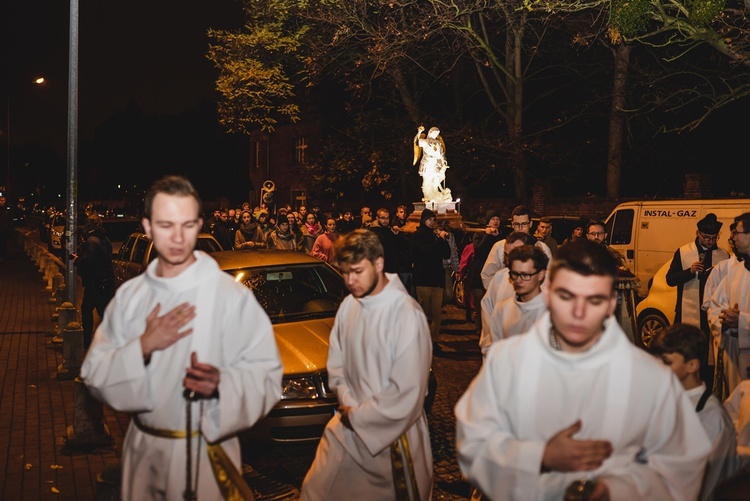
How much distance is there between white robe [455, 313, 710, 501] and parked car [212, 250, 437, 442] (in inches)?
158

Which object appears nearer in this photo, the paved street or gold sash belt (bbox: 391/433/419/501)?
gold sash belt (bbox: 391/433/419/501)

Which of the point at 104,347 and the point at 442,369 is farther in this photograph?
the point at 442,369

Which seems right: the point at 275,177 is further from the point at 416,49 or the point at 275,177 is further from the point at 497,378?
the point at 497,378

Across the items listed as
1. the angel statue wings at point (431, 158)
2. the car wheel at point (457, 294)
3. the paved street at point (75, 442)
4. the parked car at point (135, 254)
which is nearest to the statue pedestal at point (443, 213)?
the angel statue wings at point (431, 158)

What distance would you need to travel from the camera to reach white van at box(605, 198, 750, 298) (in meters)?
13.5

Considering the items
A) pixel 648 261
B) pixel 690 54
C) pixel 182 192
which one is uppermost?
pixel 690 54

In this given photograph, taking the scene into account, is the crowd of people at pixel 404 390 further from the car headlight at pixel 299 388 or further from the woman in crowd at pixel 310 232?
the woman in crowd at pixel 310 232

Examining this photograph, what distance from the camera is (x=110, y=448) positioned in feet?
23.4

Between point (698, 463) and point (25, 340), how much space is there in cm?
1206

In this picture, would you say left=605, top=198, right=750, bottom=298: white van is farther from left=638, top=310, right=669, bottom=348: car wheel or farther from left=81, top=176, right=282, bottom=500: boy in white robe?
left=81, top=176, right=282, bottom=500: boy in white robe

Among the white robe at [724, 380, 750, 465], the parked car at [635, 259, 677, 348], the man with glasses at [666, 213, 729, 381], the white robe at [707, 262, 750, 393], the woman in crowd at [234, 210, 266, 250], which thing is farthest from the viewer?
the woman in crowd at [234, 210, 266, 250]

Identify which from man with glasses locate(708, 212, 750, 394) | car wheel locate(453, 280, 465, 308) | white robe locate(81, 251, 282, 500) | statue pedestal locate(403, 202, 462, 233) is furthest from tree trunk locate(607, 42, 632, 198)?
white robe locate(81, 251, 282, 500)

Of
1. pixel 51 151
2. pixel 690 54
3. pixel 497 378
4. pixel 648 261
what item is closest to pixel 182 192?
pixel 497 378

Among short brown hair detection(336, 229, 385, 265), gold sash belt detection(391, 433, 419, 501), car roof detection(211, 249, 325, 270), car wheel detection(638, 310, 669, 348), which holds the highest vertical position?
short brown hair detection(336, 229, 385, 265)
